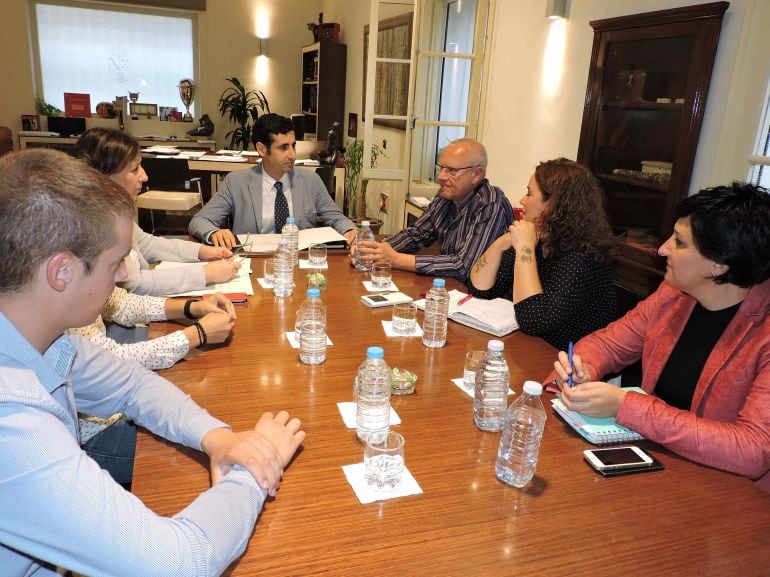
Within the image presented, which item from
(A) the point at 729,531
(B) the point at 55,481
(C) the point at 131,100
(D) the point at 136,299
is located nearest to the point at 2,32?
(C) the point at 131,100

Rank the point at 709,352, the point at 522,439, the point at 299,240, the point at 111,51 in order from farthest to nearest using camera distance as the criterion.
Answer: the point at 111,51, the point at 299,240, the point at 709,352, the point at 522,439

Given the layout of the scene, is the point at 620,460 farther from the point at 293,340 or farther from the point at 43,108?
the point at 43,108

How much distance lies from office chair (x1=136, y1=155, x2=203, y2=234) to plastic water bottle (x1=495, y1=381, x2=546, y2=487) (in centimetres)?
472

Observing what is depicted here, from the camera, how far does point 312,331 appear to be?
162cm

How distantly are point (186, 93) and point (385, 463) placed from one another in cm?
799

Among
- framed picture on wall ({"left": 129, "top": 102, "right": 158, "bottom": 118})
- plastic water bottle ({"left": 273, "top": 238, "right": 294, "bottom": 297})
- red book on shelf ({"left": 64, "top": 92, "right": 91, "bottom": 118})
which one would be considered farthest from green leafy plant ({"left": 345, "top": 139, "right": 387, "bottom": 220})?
red book on shelf ({"left": 64, "top": 92, "right": 91, "bottom": 118})

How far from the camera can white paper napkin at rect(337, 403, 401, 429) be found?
1282 mm

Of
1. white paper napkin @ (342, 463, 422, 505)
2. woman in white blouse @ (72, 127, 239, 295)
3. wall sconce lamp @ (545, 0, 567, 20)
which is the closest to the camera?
white paper napkin @ (342, 463, 422, 505)

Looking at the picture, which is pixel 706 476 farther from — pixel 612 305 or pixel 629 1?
pixel 629 1

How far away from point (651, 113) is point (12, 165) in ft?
8.95

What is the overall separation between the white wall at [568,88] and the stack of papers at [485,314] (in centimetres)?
119

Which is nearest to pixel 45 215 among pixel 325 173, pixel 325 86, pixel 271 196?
pixel 271 196

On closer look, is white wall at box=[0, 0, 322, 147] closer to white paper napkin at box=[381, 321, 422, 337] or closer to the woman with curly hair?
the woman with curly hair

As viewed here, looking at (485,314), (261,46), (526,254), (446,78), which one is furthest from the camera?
(261,46)
